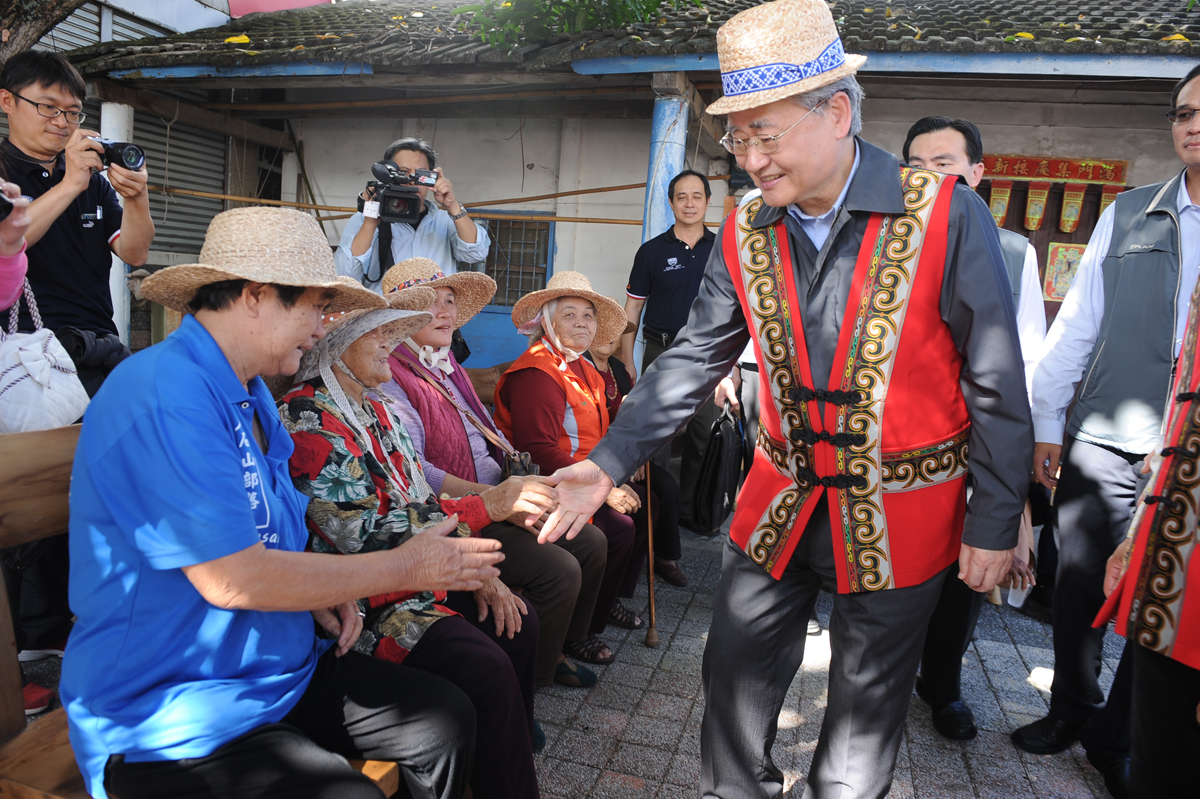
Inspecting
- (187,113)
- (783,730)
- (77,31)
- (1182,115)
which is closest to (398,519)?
(783,730)

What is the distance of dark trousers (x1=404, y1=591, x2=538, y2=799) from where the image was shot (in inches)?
78.8

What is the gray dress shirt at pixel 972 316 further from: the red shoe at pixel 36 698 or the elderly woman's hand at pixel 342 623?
the red shoe at pixel 36 698

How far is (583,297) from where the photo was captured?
3.88 metres

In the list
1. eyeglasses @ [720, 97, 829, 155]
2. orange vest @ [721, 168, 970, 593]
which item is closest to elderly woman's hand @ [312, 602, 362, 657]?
orange vest @ [721, 168, 970, 593]

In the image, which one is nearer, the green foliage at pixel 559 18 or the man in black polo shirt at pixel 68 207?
the man in black polo shirt at pixel 68 207

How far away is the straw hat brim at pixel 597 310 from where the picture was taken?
151 inches

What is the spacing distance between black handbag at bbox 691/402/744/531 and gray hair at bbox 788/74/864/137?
1.68 meters

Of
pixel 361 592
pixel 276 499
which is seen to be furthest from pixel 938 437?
pixel 276 499

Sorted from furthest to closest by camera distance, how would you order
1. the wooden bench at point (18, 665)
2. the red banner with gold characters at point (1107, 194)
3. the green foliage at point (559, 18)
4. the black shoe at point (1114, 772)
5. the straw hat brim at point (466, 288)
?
the red banner with gold characters at point (1107, 194)
the green foliage at point (559, 18)
the straw hat brim at point (466, 288)
the black shoe at point (1114, 772)
the wooden bench at point (18, 665)

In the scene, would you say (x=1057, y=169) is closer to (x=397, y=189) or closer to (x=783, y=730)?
(x=397, y=189)

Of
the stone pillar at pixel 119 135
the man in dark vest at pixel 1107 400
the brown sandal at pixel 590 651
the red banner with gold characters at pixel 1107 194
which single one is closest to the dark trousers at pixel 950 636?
the man in dark vest at pixel 1107 400

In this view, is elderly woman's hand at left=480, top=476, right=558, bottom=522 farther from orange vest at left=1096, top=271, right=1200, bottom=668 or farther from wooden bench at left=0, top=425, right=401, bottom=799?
orange vest at left=1096, top=271, right=1200, bottom=668

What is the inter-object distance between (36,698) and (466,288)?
2.17m

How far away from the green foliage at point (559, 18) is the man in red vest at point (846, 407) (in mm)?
5105
